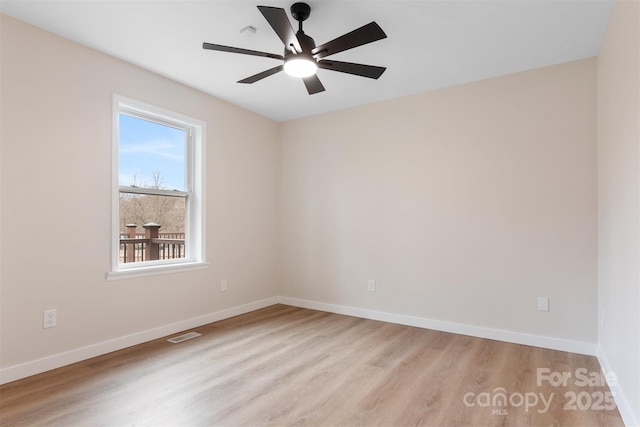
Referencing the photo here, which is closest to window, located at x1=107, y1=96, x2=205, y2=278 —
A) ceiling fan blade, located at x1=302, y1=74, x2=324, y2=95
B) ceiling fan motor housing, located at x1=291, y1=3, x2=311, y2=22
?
ceiling fan blade, located at x1=302, y1=74, x2=324, y2=95

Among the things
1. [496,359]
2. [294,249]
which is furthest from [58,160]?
[496,359]

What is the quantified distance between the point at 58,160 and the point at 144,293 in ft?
4.38

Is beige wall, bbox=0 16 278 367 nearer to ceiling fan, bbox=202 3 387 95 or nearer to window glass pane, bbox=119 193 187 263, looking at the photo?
window glass pane, bbox=119 193 187 263

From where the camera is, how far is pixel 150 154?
3.46 metres

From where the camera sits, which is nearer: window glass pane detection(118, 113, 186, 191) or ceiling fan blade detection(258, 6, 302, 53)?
ceiling fan blade detection(258, 6, 302, 53)

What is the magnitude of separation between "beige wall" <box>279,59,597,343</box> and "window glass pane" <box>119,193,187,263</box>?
1514 mm

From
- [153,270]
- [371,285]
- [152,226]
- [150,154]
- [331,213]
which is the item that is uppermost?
[150,154]

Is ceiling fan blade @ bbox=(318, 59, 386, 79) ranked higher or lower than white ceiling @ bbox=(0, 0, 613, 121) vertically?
lower

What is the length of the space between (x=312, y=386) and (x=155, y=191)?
2391mm

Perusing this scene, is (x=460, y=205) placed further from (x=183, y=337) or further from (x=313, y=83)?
(x=183, y=337)

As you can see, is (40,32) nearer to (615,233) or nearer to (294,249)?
(294,249)

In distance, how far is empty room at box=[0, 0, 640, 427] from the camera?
218 cm

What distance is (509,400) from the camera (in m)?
2.19

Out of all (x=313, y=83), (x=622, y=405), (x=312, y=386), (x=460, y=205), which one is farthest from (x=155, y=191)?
(x=622, y=405)
